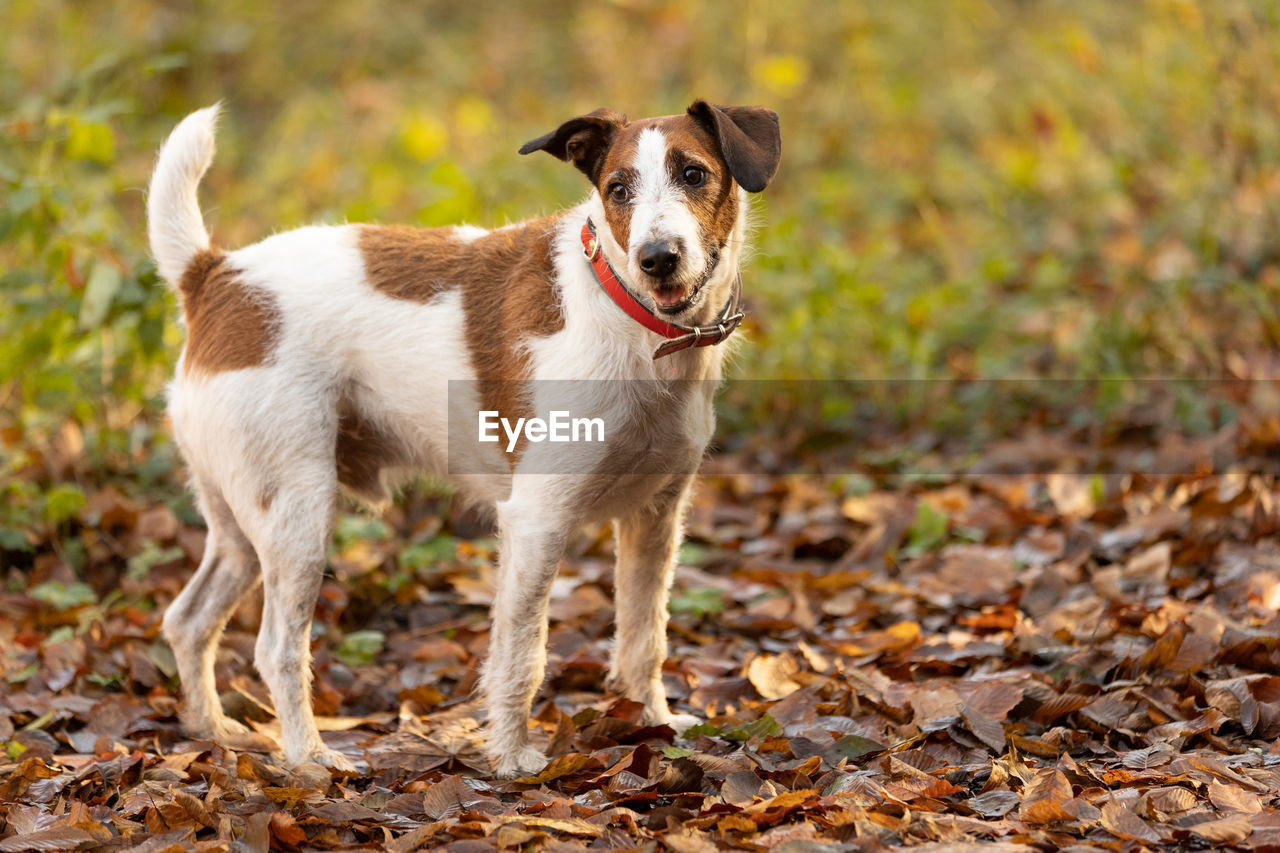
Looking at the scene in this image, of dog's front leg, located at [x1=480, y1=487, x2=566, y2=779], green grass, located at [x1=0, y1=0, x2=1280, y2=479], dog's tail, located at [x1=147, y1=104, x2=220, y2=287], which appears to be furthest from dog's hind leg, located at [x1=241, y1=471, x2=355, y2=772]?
green grass, located at [x1=0, y1=0, x2=1280, y2=479]

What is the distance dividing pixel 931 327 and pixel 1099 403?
108 cm

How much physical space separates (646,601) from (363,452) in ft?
3.35

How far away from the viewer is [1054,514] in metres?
5.29

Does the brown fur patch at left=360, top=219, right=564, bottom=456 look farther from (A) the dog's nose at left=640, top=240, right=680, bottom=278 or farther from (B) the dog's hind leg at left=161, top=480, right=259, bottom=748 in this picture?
(B) the dog's hind leg at left=161, top=480, right=259, bottom=748

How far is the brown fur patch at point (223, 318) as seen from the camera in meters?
3.65

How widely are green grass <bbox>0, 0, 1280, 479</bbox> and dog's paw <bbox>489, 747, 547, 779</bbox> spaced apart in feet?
6.72

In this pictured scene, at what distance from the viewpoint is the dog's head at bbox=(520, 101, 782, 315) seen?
3.15 meters

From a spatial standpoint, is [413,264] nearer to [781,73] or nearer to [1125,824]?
[1125,824]

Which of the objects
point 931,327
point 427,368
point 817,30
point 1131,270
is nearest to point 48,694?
point 427,368

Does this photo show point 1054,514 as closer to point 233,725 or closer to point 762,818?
point 762,818

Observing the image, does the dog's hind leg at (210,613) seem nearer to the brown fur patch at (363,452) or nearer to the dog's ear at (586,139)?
the brown fur patch at (363,452)

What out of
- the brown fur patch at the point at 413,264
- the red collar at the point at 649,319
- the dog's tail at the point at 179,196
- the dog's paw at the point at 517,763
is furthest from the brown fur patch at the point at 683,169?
the dog's paw at the point at 517,763

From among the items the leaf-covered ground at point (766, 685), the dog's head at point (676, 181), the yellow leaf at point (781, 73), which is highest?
the yellow leaf at point (781, 73)

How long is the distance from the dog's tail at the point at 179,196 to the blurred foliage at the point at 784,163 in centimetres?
92
